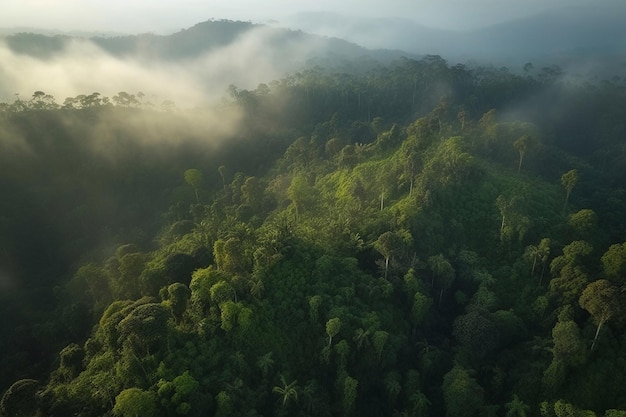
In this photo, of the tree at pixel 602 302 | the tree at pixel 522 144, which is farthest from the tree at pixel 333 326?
the tree at pixel 522 144

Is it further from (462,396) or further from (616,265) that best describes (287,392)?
(616,265)

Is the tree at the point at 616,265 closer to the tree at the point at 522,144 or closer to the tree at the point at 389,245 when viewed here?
the tree at the point at 389,245

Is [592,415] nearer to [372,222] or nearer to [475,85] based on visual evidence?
[372,222]

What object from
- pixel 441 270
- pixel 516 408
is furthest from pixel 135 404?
pixel 441 270

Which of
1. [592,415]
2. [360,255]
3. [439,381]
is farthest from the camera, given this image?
[360,255]

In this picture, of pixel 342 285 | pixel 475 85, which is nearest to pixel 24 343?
pixel 342 285
